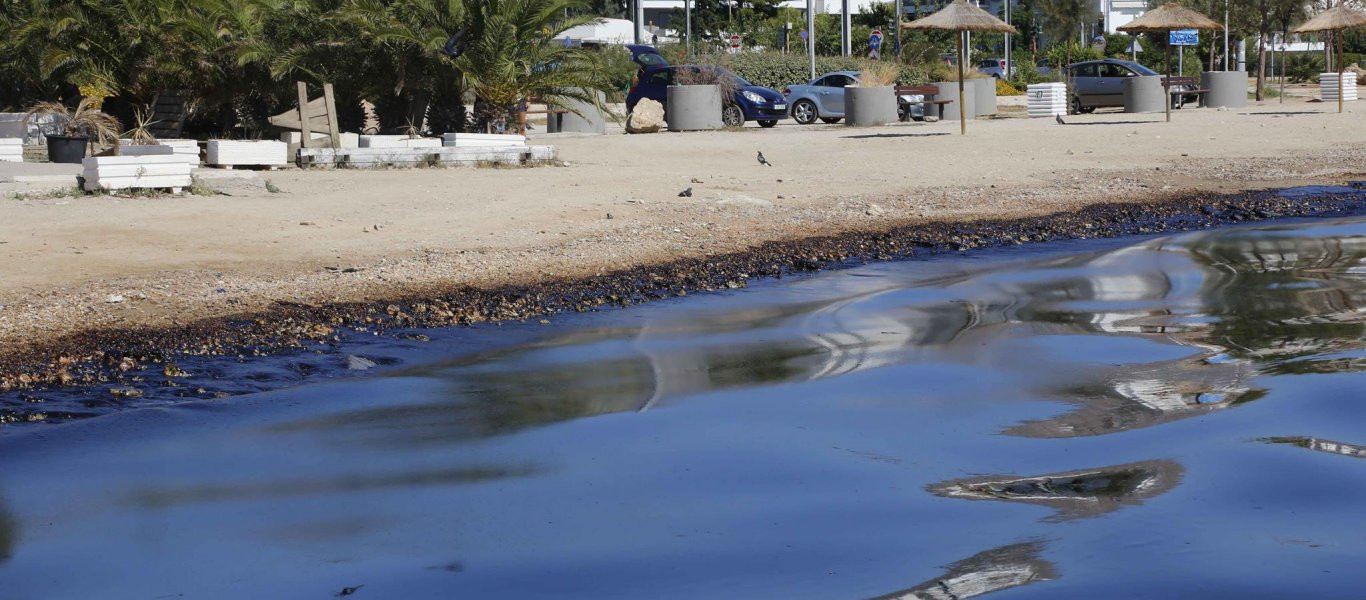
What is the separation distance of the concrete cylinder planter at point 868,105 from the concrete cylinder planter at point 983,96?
418 cm

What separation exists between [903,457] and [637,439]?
1135 mm

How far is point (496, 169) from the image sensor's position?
18.3 meters

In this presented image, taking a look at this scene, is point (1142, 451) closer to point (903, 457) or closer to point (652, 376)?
point (903, 457)

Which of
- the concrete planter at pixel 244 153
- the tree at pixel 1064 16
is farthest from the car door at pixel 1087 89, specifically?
the tree at pixel 1064 16

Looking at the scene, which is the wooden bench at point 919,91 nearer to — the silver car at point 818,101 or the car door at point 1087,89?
the silver car at point 818,101

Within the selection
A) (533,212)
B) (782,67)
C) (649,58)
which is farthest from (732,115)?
(533,212)

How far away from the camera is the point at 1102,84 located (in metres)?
34.9

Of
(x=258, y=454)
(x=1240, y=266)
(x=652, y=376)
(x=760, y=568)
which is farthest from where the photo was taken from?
(x=1240, y=266)

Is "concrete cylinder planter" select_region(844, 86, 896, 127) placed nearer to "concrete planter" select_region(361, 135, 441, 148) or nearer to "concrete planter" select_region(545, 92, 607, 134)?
"concrete planter" select_region(545, 92, 607, 134)

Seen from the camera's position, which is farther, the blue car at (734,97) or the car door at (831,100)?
the car door at (831,100)

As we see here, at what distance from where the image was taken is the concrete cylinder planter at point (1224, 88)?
111 ft

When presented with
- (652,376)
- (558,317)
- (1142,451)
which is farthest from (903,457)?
(558,317)

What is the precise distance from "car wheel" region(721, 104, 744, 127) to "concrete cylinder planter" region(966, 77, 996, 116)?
6.47 m

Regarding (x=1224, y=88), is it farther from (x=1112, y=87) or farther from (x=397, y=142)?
(x=397, y=142)
